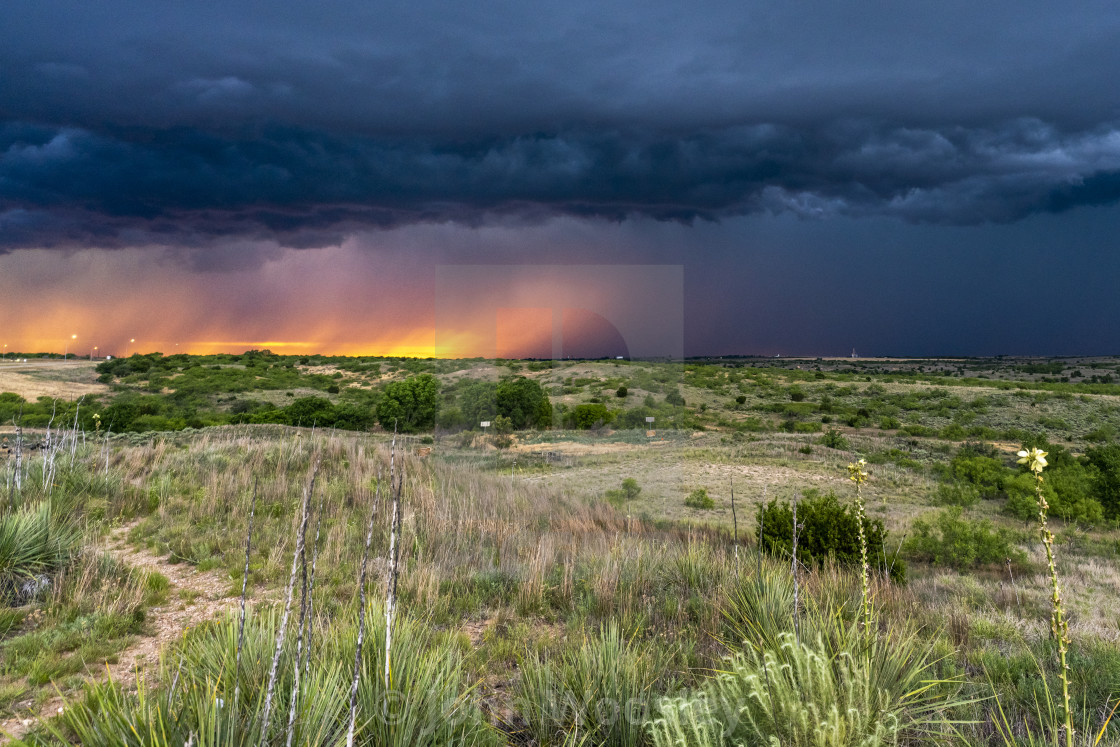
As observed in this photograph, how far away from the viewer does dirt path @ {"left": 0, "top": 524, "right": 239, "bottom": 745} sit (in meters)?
3.64

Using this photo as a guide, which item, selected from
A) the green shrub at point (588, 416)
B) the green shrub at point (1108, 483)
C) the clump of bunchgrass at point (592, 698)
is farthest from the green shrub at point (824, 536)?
the green shrub at point (1108, 483)

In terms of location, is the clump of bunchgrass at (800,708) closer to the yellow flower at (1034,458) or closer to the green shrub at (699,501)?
the yellow flower at (1034,458)

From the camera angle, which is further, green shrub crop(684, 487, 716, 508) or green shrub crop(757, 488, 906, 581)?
green shrub crop(684, 487, 716, 508)

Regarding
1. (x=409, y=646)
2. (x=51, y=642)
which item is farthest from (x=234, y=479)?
(x=409, y=646)

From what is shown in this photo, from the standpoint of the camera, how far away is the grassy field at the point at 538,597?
250 centimetres

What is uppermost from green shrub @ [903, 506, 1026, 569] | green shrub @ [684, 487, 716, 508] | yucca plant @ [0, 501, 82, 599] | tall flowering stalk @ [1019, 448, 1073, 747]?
tall flowering stalk @ [1019, 448, 1073, 747]

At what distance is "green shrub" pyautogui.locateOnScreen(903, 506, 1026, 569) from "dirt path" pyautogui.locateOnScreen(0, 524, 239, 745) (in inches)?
427

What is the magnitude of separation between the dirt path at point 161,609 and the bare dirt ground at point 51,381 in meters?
36.8

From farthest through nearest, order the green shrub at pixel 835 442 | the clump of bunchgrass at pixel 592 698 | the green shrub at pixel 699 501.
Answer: the green shrub at pixel 835 442, the green shrub at pixel 699 501, the clump of bunchgrass at pixel 592 698

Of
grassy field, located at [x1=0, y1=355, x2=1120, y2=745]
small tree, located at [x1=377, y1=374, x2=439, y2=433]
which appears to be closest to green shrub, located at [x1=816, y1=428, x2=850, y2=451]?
grassy field, located at [x1=0, y1=355, x2=1120, y2=745]

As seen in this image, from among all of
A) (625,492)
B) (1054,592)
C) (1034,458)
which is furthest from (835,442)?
(1054,592)

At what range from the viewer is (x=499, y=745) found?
2.77 m

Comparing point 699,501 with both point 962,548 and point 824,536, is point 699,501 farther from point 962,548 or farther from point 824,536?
point 824,536

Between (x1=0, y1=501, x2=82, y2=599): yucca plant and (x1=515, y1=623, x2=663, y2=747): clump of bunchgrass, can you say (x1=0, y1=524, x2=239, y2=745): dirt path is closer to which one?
(x1=0, y1=501, x2=82, y2=599): yucca plant
